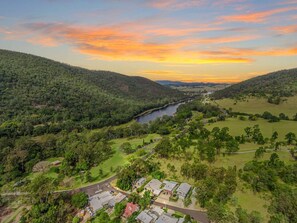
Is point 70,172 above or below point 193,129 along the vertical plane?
below

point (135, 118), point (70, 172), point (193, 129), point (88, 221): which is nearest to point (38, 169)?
point (70, 172)

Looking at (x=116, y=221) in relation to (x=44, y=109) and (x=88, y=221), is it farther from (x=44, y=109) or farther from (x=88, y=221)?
(x=44, y=109)

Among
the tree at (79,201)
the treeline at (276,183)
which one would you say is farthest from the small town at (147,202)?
the treeline at (276,183)

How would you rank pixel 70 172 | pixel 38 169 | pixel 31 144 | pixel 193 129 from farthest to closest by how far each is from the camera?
pixel 193 129
pixel 31 144
pixel 38 169
pixel 70 172

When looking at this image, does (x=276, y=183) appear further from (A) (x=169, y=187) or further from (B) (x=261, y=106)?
(B) (x=261, y=106)

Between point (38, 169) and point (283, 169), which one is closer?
point (283, 169)

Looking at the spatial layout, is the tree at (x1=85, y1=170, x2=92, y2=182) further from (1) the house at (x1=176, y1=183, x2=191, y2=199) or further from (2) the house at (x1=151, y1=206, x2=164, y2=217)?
(1) the house at (x1=176, y1=183, x2=191, y2=199)

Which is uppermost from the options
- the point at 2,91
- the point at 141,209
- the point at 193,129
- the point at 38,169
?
the point at 2,91

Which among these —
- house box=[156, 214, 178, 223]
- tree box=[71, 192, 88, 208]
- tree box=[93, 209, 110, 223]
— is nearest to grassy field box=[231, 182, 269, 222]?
house box=[156, 214, 178, 223]
